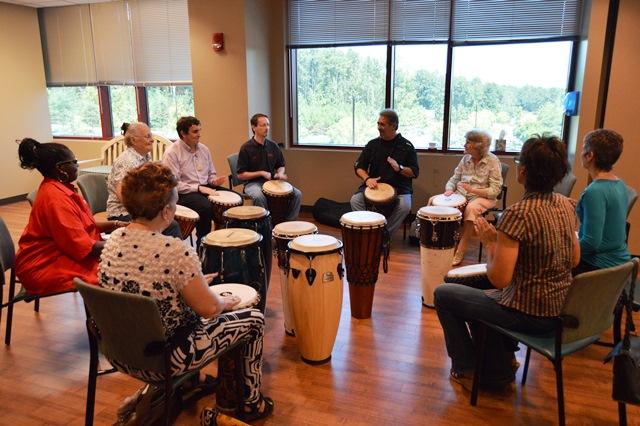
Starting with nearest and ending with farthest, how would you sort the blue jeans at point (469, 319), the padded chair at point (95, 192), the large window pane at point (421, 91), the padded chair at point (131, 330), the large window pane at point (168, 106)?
1. the padded chair at point (131, 330)
2. the blue jeans at point (469, 319)
3. the padded chair at point (95, 192)
4. the large window pane at point (421, 91)
5. the large window pane at point (168, 106)

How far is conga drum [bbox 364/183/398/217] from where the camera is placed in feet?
14.3

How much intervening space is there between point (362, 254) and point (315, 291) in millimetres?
626

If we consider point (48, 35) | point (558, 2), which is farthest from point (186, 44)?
point (558, 2)

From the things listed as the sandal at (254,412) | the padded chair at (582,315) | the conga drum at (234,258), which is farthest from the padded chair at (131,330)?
the padded chair at (582,315)

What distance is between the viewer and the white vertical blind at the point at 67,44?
6.68 meters

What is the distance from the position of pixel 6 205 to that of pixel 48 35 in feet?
8.07

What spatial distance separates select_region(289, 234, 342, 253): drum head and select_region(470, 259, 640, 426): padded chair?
0.93m

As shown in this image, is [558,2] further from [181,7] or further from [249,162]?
[181,7]

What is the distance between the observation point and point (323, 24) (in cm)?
557

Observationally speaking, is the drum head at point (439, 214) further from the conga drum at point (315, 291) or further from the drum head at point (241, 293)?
the drum head at point (241, 293)

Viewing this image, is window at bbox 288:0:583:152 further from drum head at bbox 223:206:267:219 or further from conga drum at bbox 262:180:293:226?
drum head at bbox 223:206:267:219

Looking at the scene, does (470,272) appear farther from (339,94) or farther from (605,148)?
(339,94)

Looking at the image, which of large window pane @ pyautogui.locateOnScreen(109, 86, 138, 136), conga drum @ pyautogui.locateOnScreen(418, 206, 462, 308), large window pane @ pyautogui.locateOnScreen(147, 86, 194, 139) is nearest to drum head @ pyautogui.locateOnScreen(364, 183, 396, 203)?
conga drum @ pyautogui.locateOnScreen(418, 206, 462, 308)

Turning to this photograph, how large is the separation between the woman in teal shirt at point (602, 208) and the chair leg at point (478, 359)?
2.46 feet
